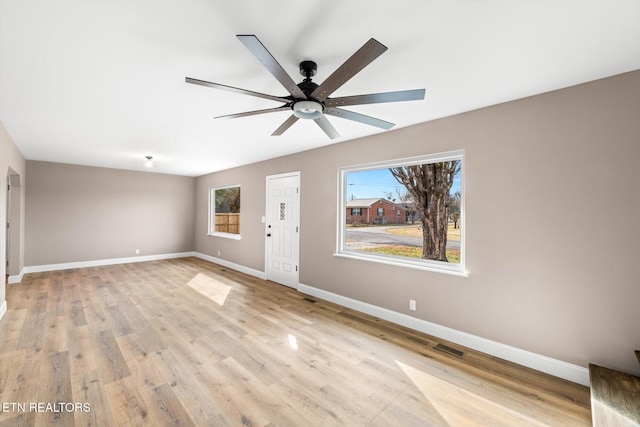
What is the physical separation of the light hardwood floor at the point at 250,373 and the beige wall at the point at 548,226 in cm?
40

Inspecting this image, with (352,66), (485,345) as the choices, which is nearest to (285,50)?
(352,66)

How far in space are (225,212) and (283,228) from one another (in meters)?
2.80

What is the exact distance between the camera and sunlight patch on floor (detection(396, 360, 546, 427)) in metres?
1.80

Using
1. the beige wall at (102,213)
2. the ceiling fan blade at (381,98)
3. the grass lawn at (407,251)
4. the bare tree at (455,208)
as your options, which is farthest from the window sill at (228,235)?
the ceiling fan blade at (381,98)

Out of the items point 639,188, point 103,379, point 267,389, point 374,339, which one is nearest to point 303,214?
point 374,339

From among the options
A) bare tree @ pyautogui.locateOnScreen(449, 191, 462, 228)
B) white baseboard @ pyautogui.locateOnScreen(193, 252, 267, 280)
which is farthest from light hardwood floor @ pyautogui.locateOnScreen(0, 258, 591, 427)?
white baseboard @ pyautogui.locateOnScreen(193, 252, 267, 280)

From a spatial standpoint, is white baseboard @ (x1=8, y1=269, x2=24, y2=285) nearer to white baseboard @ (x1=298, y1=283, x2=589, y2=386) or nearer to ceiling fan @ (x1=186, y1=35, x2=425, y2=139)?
white baseboard @ (x1=298, y1=283, x2=589, y2=386)

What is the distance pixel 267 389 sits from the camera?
2100 millimetres

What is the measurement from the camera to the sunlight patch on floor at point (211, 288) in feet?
14.0

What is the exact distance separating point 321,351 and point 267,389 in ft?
2.33

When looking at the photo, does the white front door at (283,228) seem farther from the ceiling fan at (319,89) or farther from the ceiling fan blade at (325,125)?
the ceiling fan at (319,89)

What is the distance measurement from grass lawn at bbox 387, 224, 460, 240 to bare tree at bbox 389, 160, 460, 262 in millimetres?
51

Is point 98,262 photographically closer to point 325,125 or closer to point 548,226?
point 325,125

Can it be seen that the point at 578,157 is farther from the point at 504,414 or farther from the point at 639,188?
the point at 504,414
